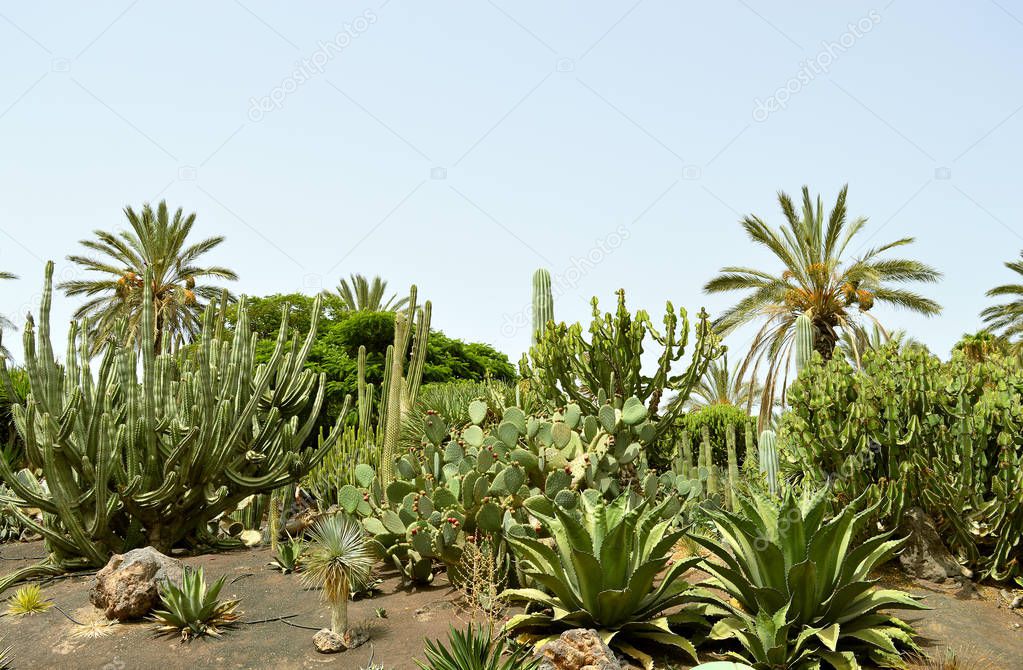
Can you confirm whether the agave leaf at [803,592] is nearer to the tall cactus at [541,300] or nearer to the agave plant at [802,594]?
the agave plant at [802,594]

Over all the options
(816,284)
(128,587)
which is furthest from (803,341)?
(128,587)

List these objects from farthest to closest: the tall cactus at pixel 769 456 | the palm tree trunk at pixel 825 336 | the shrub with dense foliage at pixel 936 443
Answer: the palm tree trunk at pixel 825 336
the tall cactus at pixel 769 456
the shrub with dense foliage at pixel 936 443

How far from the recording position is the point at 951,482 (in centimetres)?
725

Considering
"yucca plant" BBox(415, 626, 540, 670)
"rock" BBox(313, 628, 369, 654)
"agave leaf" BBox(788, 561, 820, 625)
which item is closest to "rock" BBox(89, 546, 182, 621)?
"rock" BBox(313, 628, 369, 654)

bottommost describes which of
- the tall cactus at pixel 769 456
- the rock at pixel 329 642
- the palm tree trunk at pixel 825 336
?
the rock at pixel 329 642

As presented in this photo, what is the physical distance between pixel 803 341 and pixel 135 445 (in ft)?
42.0

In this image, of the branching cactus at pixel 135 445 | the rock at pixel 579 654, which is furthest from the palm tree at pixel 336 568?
the branching cactus at pixel 135 445

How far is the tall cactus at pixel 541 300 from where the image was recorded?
41.9 feet

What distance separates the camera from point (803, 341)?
16344 millimetres

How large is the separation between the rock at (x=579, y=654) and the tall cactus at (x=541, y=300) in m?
8.07

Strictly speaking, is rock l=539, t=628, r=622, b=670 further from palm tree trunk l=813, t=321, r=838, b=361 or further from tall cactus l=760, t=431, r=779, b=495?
palm tree trunk l=813, t=321, r=838, b=361

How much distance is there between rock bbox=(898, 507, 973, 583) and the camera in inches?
288

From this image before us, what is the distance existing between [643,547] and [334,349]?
19605 mm

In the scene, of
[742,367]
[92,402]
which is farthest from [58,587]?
[742,367]
